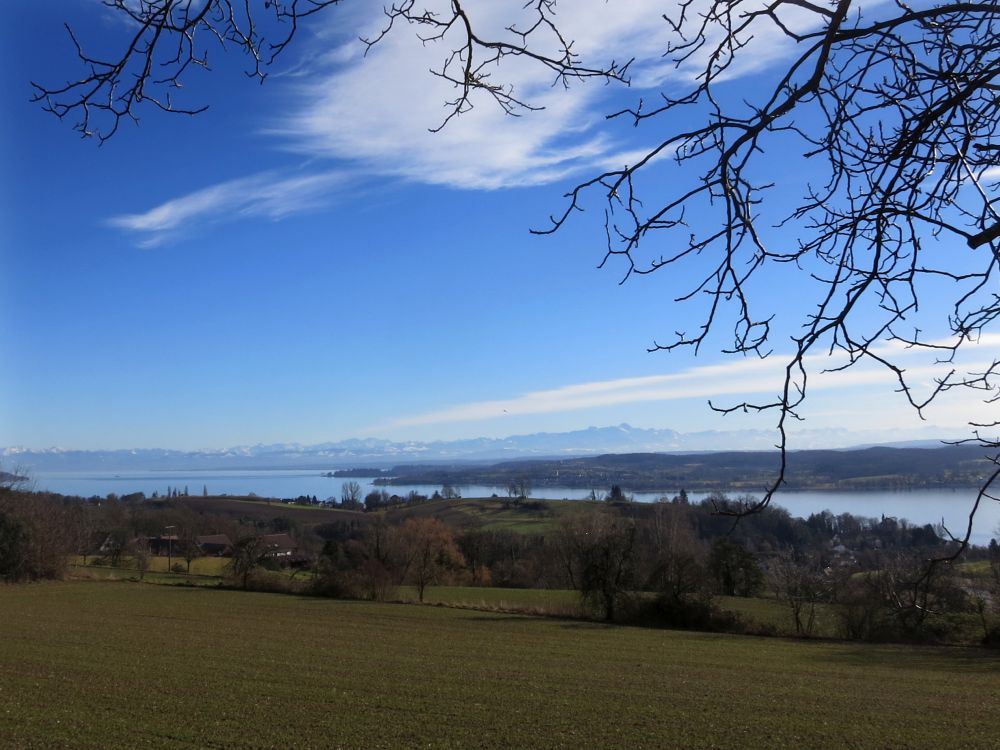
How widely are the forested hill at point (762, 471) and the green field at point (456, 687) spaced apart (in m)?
4.96

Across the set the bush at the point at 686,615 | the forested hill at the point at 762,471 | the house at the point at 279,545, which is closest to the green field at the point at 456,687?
the bush at the point at 686,615

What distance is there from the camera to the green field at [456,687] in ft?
41.4

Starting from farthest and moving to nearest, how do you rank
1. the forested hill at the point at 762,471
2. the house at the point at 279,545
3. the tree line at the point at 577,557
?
the house at the point at 279,545
the tree line at the point at 577,557
the forested hill at the point at 762,471

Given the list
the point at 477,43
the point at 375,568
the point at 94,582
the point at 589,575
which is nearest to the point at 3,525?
the point at 94,582

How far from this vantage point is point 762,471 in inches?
103

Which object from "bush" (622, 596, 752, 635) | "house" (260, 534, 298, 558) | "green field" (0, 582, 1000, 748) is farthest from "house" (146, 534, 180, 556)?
"bush" (622, 596, 752, 635)

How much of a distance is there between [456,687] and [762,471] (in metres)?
16.2

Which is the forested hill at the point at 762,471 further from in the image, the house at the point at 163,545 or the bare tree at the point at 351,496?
the house at the point at 163,545

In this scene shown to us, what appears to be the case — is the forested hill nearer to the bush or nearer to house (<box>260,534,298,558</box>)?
the bush

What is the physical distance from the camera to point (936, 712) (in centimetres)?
1638

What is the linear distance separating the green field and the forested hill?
496 cm

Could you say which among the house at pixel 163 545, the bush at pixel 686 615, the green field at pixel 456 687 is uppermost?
the green field at pixel 456 687

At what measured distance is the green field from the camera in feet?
41.4

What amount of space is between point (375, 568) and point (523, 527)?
2587 centimetres
